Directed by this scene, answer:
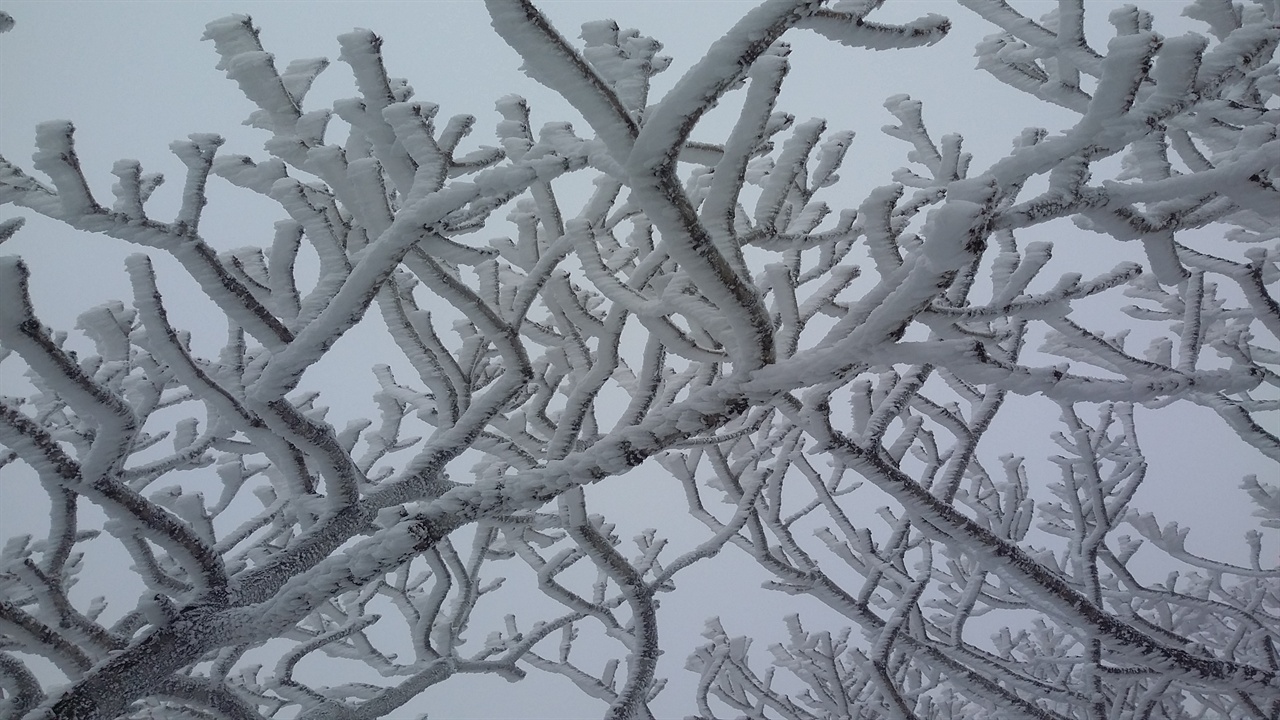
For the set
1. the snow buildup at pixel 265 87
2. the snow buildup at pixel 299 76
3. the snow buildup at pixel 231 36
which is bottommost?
the snow buildup at pixel 265 87

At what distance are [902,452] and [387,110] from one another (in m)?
2.34

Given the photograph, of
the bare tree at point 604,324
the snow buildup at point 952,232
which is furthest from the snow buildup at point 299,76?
the snow buildup at point 952,232

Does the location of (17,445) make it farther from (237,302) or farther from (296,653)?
(296,653)

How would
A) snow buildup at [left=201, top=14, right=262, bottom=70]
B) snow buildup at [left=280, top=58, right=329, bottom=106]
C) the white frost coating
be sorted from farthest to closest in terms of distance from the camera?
snow buildup at [left=280, top=58, right=329, bottom=106] → snow buildup at [left=201, top=14, right=262, bottom=70] → the white frost coating

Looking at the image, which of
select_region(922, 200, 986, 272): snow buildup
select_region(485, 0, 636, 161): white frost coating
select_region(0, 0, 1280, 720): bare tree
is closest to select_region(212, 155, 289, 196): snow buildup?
select_region(0, 0, 1280, 720): bare tree

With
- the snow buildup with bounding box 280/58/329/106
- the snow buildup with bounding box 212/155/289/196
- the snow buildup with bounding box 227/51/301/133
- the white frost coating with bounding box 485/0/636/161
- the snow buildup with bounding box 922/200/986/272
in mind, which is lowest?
the snow buildup with bounding box 922/200/986/272

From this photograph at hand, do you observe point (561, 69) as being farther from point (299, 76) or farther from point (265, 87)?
point (299, 76)

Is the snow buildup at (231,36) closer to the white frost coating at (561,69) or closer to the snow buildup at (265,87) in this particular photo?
the snow buildup at (265,87)

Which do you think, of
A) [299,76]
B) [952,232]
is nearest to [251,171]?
[299,76]

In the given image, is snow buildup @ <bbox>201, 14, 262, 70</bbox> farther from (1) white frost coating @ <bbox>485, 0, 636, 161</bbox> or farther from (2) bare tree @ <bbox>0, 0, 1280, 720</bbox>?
(1) white frost coating @ <bbox>485, 0, 636, 161</bbox>

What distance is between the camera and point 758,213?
200 cm

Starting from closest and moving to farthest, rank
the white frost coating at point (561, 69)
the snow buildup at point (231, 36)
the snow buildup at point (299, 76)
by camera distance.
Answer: the white frost coating at point (561, 69)
the snow buildup at point (231, 36)
the snow buildup at point (299, 76)

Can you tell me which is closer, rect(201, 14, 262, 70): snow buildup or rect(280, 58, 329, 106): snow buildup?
rect(201, 14, 262, 70): snow buildup

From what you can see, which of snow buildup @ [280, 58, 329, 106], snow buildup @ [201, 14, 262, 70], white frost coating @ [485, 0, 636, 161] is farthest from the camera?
snow buildup @ [280, 58, 329, 106]
